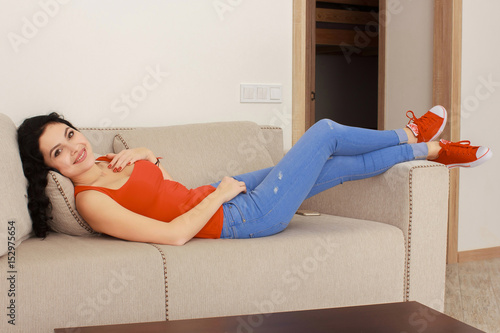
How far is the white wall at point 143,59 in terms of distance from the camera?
2.31 metres

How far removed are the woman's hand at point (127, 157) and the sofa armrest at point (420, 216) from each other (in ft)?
2.92

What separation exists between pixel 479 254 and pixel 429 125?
1593 mm

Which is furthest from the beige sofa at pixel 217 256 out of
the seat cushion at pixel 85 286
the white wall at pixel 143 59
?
the white wall at pixel 143 59

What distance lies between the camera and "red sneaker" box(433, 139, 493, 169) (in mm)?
2103

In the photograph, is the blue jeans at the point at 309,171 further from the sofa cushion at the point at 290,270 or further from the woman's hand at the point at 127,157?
the woman's hand at the point at 127,157

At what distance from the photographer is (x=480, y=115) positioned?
3396 mm

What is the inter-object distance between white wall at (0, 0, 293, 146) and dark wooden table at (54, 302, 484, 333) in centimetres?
157

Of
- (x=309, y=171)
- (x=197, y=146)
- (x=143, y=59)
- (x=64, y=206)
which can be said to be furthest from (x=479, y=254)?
(x=64, y=206)

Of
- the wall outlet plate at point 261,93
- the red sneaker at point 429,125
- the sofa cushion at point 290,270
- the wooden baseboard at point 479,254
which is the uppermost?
the wall outlet plate at point 261,93

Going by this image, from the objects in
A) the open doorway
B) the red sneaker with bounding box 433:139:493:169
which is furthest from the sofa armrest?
the open doorway

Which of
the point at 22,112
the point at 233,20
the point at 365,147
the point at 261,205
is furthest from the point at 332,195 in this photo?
the point at 22,112

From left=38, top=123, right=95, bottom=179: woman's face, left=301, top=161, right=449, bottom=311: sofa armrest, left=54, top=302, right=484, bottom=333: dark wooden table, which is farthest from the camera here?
left=301, top=161, right=449, bottom=311: sofa armrest

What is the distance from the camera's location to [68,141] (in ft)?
5.87

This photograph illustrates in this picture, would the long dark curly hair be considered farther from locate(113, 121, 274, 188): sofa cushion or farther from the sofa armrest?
the sofa armrest
